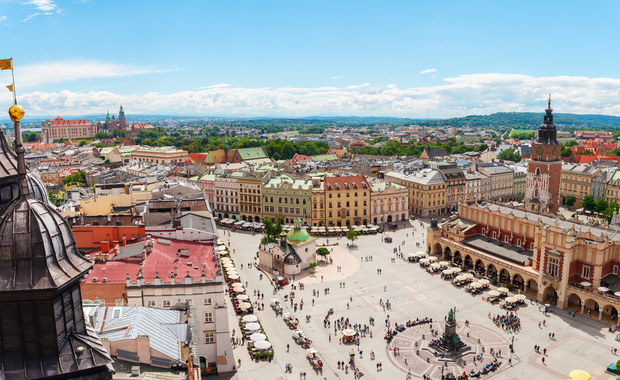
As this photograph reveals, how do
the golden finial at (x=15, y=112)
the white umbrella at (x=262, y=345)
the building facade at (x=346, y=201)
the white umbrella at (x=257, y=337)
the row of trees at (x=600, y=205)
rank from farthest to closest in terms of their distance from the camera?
the row of trees at (x=600, y=205), the building facade at (x=346, y=201), the white umbrella at (x=257, y=337), the white umbrella at (x=262, y=345), the golden finial at (x=15, y=112)

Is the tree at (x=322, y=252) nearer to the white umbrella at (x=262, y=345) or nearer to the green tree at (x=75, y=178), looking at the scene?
the white umbrella at (x=262, y=345)

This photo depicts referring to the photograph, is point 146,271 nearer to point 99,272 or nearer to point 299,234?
point 99,272

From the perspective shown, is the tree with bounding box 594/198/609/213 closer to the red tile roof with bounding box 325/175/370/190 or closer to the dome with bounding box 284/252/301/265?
the red tile roof with bounding box 325/175/370/190

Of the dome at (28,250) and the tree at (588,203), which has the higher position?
the dome at (28,250)

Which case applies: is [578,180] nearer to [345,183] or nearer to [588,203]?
[588,203]

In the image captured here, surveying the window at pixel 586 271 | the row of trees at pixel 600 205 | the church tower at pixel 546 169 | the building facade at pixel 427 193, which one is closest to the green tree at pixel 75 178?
the building facade at pixel 427 193

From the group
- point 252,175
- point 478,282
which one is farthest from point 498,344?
point 252,175

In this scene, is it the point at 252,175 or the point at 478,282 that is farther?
the point at 252,175
